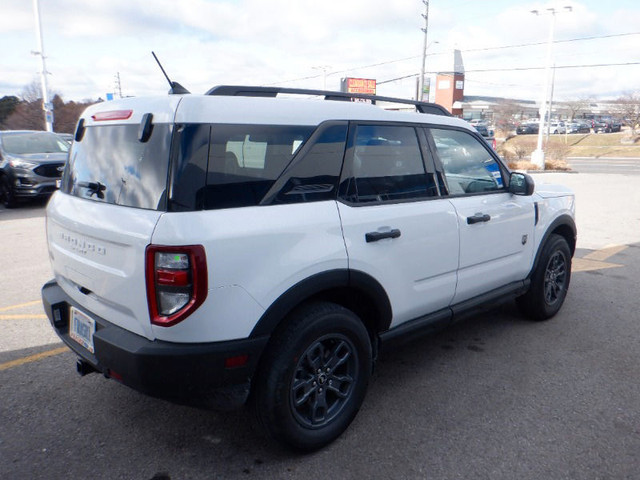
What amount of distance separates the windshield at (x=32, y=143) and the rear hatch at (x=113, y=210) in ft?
32.3

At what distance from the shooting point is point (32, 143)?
1161 centimetres

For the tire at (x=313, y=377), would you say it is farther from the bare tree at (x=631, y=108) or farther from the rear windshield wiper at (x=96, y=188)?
the bare tree at (x=631, y=108)

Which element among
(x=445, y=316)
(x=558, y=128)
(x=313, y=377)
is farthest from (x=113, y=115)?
(x=558, y=128)

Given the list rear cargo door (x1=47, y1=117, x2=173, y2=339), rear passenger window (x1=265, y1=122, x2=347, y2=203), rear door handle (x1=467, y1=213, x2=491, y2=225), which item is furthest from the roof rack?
rear door handle (x1=467, y1=213, x2=491, y2=225)

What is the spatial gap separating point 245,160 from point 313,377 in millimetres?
1159

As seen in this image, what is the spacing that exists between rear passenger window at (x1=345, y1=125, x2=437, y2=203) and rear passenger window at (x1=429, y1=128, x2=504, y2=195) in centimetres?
27

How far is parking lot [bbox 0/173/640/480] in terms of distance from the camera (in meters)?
2.61

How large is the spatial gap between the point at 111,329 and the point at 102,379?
124 cm

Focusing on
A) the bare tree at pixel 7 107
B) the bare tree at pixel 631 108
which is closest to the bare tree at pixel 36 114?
the bare tree at pixel 7 107

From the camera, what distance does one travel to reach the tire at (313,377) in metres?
2.48

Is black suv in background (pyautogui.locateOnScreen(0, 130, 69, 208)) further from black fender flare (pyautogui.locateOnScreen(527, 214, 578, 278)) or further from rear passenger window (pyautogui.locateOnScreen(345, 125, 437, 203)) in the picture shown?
black fender flare (pyautogui.locateOnScreen(527, 214, 578, 278))

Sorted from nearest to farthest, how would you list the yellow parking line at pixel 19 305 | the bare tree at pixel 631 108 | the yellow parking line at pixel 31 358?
the yellow parking line at pixel 31 358, the yellow parking line at pixel 19 305, the bare tree at pixel 631 108

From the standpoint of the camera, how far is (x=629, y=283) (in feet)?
19.1

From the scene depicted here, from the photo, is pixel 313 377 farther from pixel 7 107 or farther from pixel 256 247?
pixel 7 107
